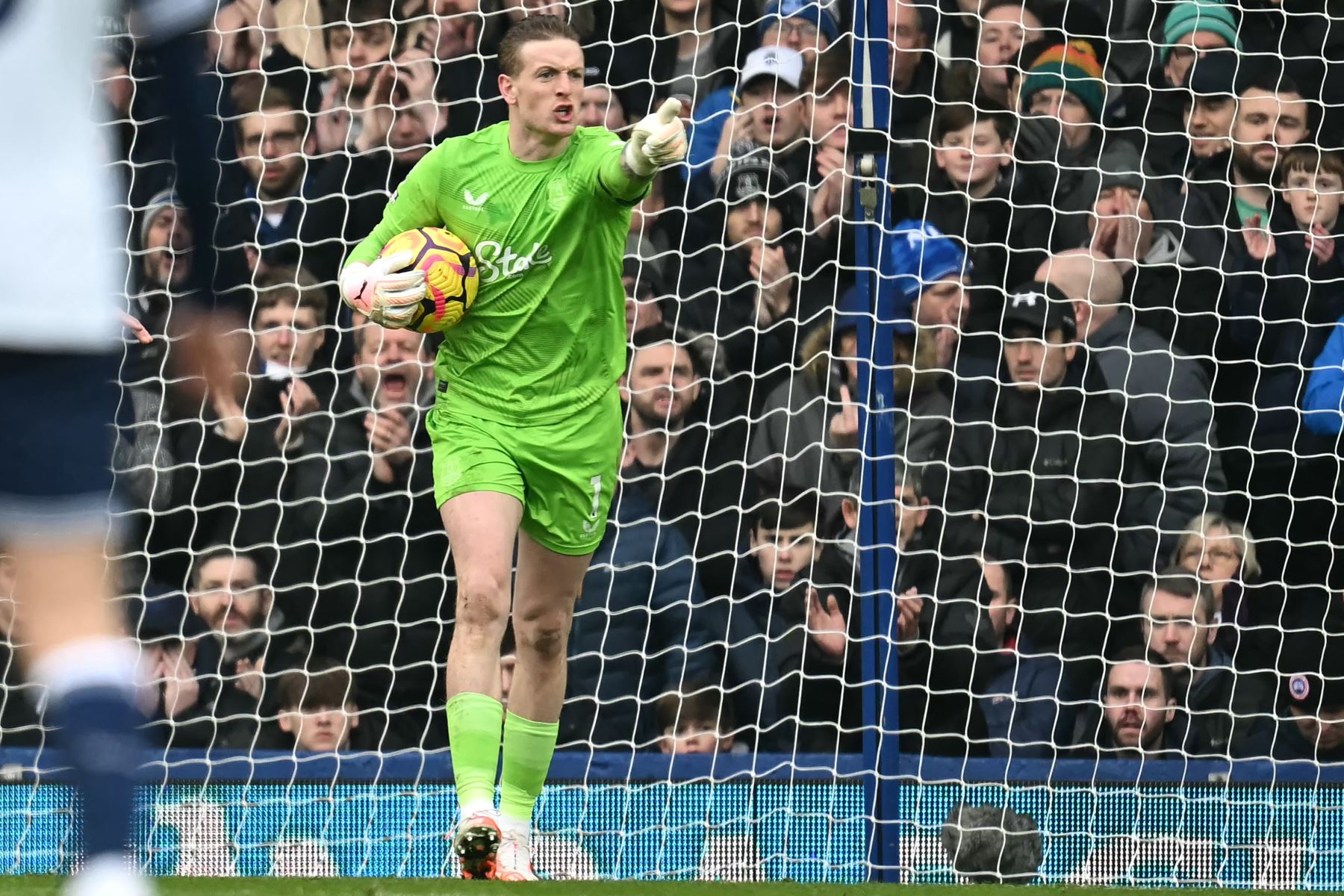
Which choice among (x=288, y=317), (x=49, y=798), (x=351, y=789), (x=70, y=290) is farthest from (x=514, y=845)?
(x=70, y=290)

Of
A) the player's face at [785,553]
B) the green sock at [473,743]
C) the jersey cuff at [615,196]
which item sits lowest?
the player's face at [785,553]

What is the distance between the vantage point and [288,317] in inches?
281

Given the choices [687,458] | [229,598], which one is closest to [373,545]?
[229,598]

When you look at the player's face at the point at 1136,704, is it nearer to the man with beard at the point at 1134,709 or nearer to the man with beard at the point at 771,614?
the man with beard at the point at 1134,709

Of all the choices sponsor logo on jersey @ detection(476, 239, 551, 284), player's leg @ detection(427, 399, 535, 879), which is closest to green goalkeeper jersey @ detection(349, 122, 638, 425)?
sponsor logo on jersey @ detection(476, 239, 551, 284)

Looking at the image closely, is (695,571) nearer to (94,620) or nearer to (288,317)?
(288,317)

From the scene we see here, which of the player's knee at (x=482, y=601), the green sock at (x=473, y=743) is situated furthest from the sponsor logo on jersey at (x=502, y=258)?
the green sock at (x=473, y=743)

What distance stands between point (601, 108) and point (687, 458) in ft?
4.34

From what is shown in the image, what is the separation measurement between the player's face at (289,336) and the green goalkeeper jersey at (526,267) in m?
1.72

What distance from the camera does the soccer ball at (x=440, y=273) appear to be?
5.20m

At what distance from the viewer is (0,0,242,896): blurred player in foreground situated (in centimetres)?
264

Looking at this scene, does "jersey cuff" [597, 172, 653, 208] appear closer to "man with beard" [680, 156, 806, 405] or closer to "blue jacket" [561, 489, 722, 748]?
"man with beard" [680, 156, 806, 405]

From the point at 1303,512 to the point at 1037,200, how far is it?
4.83ft

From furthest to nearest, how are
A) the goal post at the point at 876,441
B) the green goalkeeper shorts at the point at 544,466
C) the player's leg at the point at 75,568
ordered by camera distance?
the goal post at the point at 876,441
the green goalkeeper shorts at the point at 544,466
the player's leg at the point at 75,568
